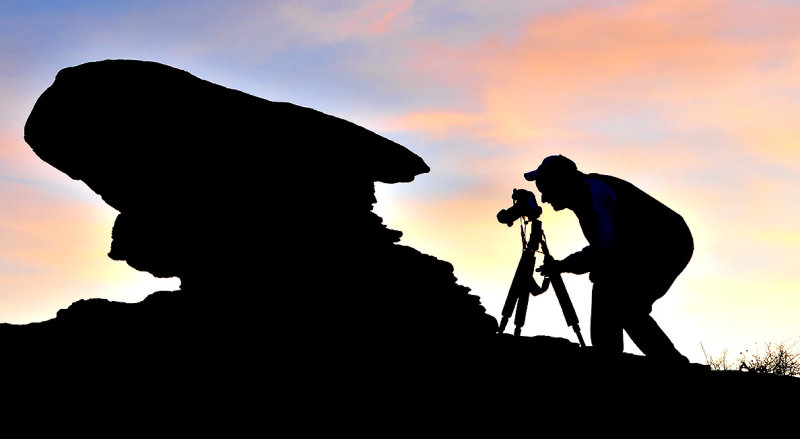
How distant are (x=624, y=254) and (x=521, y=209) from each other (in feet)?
8.38

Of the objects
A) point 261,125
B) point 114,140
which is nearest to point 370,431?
point 261,125

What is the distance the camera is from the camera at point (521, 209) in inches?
357

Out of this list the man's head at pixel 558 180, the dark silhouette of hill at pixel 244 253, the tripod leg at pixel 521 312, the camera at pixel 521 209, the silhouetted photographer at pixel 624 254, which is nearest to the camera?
the silhouetted photographer at pixel 624 254

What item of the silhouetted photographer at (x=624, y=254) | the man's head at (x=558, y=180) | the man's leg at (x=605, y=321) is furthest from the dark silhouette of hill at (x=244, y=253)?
the man's head at (x=558, y=180)

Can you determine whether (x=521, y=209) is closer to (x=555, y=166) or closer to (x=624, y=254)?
(x=555, y=166)

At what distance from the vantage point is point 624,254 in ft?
21.8

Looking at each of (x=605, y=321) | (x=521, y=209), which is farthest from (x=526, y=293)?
(x=605, y=321)

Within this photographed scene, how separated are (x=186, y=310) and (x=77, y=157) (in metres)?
2.96

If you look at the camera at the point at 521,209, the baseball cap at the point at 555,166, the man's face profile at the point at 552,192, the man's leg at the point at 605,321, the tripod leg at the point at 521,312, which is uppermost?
the camera at the point at 521,209

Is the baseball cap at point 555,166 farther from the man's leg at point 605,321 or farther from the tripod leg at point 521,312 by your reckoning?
the tripod leg at point 521,312

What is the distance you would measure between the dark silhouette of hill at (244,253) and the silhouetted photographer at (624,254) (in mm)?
330

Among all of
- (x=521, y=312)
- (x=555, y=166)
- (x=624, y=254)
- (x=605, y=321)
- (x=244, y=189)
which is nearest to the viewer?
(x=624, y=254)

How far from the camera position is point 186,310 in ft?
27.9

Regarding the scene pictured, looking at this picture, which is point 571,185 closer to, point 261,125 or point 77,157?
point 261,125
